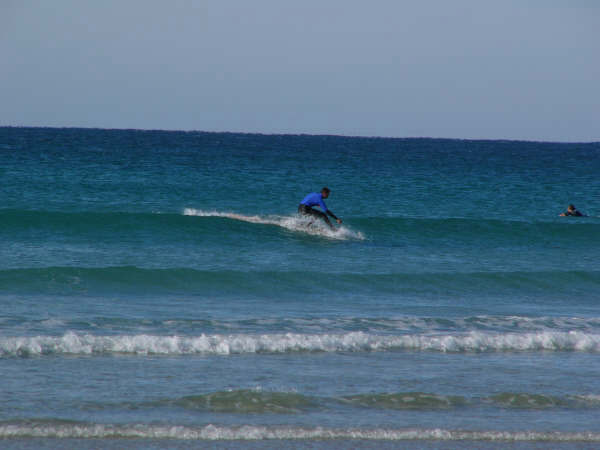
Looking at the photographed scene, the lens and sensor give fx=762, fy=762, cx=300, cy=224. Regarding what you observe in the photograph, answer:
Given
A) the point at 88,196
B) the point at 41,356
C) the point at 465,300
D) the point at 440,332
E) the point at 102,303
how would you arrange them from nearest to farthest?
the point at 41,356 < the point at 440,332 < the point at 102,303 < the point at 465,300 < the point at 88,196

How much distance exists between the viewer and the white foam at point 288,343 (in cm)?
923

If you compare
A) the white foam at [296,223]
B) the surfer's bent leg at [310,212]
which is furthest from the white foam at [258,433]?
the white foam at [296,223]

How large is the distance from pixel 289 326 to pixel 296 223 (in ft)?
35.6

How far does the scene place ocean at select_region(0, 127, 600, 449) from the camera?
704 centimetres

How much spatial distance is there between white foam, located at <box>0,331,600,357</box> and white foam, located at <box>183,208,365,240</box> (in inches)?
406

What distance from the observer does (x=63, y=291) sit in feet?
43.5

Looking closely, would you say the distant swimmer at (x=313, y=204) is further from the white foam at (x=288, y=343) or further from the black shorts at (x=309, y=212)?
the white foam at (x=288, y=343)

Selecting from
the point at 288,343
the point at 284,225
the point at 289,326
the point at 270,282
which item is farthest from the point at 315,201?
the point at 288,343

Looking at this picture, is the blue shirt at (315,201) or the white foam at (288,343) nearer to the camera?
the white foam at (288,343)

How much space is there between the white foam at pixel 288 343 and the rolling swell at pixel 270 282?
3987 mm

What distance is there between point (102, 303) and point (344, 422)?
6.64 meters

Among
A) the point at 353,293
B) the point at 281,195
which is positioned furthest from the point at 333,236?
the point at 281,195

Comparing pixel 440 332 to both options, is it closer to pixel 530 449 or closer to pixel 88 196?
pixel 530 449

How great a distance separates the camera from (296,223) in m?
21.8
